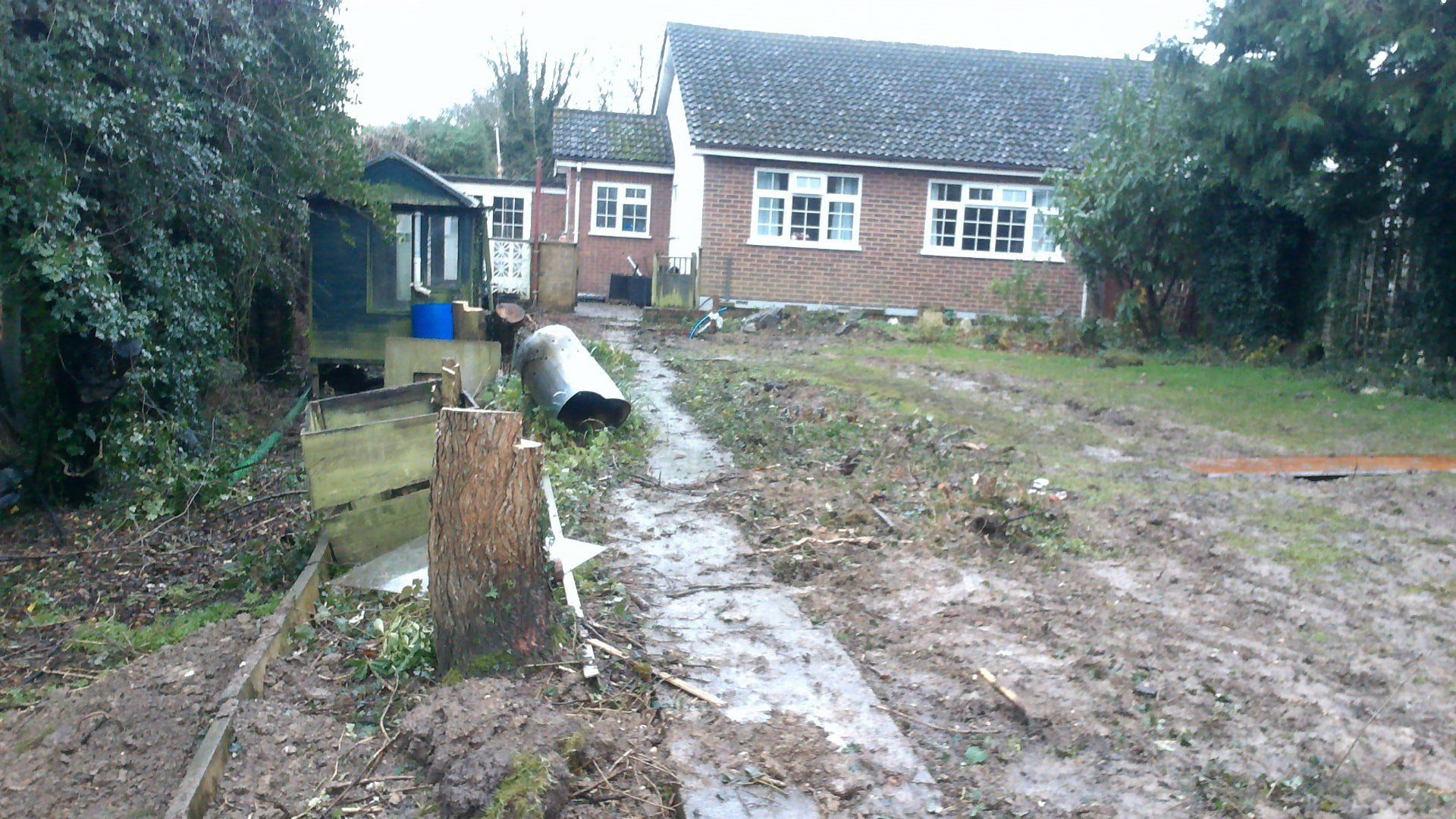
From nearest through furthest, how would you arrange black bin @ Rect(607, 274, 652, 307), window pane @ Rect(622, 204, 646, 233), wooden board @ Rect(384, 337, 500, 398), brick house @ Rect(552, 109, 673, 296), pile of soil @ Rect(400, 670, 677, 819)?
1. pile of soil @ Rect(400, 670, 677, 819)
2. wooden board @ Rect(384, 337, 500, 398)
3. black bin @ Rect(607, 274, 652, 307)
4. brick house @ Rect(552, 109, 673, 296)
5. window pane @ Rect(622, 204, 646, 233)

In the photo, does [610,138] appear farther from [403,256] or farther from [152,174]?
[152,174]

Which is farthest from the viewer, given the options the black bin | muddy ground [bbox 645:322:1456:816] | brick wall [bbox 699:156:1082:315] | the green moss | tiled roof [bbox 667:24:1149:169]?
the black bin

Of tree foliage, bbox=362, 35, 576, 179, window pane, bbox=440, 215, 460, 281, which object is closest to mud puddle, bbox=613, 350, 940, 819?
window pane, bbox=440, 215, 460, 281

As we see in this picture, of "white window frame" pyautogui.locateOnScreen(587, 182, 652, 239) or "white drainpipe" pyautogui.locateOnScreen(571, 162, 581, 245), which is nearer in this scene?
"white drainpipe" pyautogui.locateOnScreen(571, 162, 581, 245)

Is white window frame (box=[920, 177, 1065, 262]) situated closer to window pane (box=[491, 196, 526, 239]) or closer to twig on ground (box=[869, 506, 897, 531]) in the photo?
window pane (box=[491, 196, 526, 239])

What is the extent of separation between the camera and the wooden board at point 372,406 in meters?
7.41

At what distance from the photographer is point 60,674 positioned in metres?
6.10

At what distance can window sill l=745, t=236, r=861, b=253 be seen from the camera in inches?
889

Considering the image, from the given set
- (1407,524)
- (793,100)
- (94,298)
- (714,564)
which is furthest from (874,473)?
(793,100)

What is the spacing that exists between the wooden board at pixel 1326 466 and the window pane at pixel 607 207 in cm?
1847

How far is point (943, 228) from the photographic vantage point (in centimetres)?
2314

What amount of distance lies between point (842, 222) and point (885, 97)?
10.8ft

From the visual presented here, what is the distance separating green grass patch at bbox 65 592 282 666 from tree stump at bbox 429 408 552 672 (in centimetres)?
196

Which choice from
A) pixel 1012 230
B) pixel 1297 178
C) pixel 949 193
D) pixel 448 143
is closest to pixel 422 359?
pixel 1297 178
